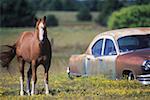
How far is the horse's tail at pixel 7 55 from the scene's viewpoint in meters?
12.7

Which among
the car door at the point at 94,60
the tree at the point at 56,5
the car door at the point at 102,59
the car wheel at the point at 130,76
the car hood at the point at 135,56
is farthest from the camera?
the tree at the point at 56,5

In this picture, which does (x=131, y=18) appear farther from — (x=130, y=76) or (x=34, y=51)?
(x=34, y=51)

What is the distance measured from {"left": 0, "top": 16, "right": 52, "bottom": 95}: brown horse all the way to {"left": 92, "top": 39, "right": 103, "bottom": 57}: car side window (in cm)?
302

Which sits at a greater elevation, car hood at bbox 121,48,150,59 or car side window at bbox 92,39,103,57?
car side window at bbox 92,39,103,57

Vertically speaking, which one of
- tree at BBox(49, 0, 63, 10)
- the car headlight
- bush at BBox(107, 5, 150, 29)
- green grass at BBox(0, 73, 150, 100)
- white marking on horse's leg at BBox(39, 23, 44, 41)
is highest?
tree at BBox(49, 0, 63, 10)

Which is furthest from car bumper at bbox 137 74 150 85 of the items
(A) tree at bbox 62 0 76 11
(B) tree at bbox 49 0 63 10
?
(A) tree at bbox 62 0 76 11

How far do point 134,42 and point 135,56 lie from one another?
4.33ft

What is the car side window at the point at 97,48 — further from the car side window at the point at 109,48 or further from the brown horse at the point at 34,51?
the brown horse at the point at 34,51

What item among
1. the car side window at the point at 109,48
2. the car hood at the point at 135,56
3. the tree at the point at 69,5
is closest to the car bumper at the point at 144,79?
the car hood at the point at 135,56

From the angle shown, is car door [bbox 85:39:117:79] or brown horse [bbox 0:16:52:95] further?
car door [bbox 85:39:117:79]

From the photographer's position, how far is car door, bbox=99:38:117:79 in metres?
14.1

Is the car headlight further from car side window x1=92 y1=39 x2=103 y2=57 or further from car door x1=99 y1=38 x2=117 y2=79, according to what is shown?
car side window x1=92 y1=39 x2=103 y2=57

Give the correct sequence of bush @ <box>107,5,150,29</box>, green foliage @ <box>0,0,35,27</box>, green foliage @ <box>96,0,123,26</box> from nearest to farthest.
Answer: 1. bush @ <box>107,5,150,29</box>
2. green foliage @ <box>0,0,35,27</box>
3. green foliage @ <box>96,0,123,26</box>

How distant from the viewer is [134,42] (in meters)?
14.4
